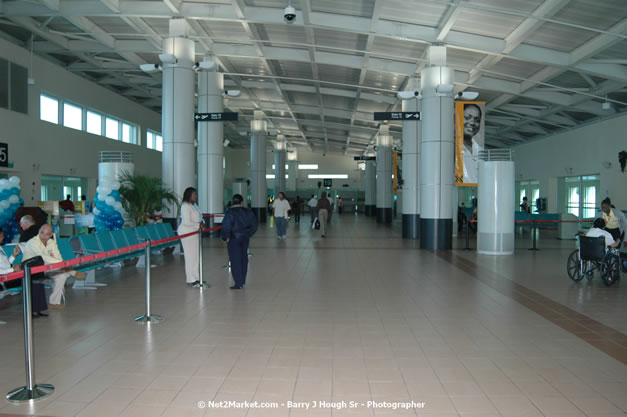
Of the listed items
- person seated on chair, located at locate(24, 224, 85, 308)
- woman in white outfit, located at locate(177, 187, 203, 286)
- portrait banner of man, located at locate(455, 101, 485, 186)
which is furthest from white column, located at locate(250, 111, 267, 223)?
person seated on chair, located at locate(24, 224, 85, 308)

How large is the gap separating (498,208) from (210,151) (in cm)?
1068

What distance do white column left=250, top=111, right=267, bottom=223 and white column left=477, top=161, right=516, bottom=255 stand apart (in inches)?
777

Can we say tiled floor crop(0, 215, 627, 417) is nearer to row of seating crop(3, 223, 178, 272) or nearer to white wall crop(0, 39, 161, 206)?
row of seating crop(3, 223, 178, 272)

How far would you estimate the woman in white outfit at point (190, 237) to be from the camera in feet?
29.6

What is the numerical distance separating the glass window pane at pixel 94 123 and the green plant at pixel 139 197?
438 inches

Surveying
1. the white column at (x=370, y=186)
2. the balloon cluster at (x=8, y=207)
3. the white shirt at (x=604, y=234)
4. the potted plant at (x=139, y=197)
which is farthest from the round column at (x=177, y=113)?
the white column at (x=370, y=186)

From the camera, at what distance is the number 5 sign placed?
637 inches

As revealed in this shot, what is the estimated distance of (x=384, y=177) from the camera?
1336 inches

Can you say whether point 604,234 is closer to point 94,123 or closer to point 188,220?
point 188,220

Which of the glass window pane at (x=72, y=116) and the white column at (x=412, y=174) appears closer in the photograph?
the white column at (x=412, y=174)

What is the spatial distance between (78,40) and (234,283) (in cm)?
1407

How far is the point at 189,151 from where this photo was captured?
15109 mm

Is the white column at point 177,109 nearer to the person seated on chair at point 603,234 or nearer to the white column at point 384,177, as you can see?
the person seated on chair at point 603,234

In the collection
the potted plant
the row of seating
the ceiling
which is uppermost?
the ceiling
